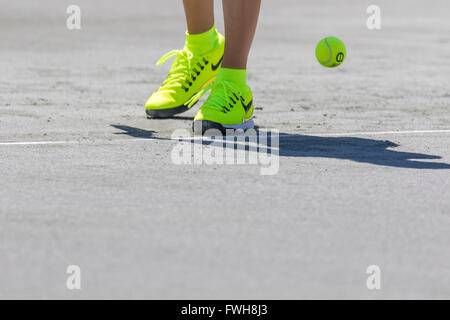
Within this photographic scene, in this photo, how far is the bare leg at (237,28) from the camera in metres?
5.38

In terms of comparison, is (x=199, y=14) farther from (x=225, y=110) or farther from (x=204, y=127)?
(x=204, y=127)

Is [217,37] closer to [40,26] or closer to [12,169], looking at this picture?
[12,169]

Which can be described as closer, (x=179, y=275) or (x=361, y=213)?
(x=179, y=275)

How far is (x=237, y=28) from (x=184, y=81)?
1.67 ft

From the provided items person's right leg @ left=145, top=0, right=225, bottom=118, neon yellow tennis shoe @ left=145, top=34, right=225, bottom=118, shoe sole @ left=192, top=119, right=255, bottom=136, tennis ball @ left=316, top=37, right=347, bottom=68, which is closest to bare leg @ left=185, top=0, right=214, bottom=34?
person's right leg @ left=145, top=0, right=225, bottom=118

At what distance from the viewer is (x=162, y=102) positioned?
18.3 ft

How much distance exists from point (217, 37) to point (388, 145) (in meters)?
1.55

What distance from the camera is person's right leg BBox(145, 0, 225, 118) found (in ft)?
18.5

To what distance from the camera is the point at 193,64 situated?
19.1 ft

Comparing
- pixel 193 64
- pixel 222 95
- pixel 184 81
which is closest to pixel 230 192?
pixel 222 95

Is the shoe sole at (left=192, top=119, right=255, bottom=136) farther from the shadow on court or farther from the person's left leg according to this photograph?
the shadow on court

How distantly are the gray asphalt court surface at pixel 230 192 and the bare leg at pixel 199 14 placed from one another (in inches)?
19.4
